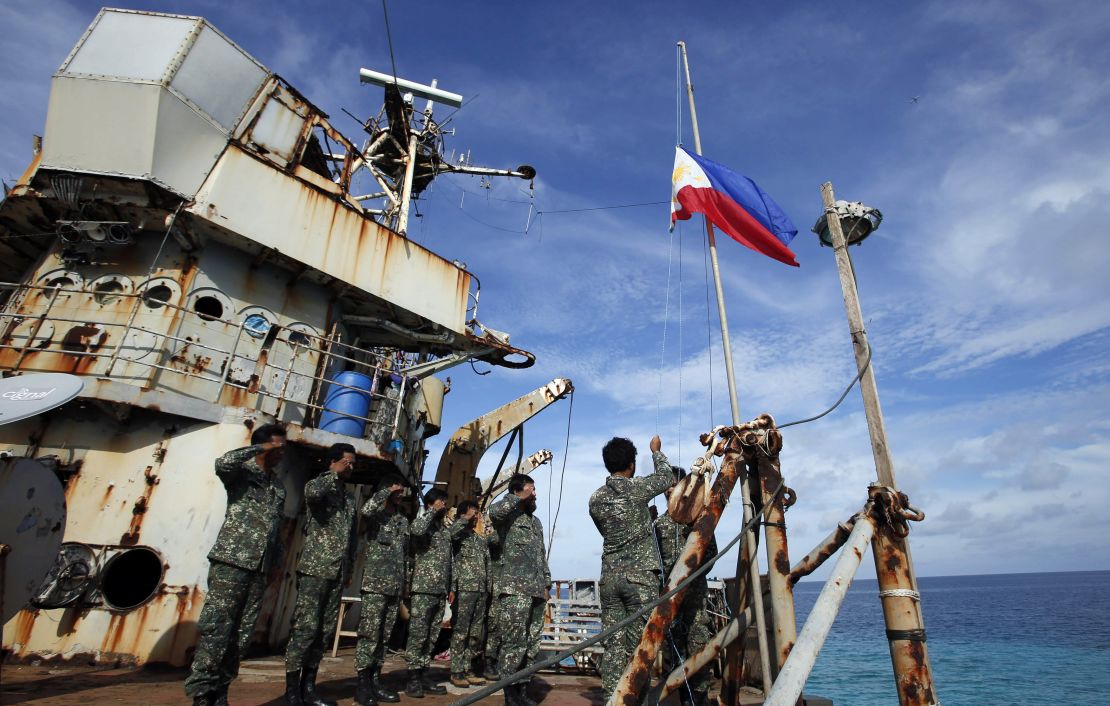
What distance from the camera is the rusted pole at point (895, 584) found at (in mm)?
3439

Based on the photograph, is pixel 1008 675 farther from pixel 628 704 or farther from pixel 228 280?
pixel 228 280

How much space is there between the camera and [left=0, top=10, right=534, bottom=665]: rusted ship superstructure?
20.3 ft

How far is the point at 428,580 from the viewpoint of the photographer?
20.0 ft

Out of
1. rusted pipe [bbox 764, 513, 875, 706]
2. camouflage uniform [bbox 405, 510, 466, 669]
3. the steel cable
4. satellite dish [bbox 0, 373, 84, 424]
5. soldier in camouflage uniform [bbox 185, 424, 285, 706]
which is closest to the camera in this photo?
the steel cable

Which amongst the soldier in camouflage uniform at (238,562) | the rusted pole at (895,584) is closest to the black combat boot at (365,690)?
the soldier in camouflage uniform at (238,562)

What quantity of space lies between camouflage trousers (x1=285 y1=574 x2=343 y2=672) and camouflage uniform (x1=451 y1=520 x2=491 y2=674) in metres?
1.86

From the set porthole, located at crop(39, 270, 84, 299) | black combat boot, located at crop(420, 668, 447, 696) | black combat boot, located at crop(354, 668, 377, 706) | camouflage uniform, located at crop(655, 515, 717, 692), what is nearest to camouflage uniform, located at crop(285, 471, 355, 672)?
black combat boot, located at crop(354, 668, 377, 706)

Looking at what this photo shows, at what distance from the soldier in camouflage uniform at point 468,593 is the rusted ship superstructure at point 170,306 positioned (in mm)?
1931

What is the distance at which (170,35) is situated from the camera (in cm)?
805

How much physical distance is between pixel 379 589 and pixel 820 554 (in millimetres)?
4071

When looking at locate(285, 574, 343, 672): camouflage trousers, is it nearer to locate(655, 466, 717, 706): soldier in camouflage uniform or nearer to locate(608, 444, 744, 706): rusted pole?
locate(608, 444, 744, 706): rusted pole

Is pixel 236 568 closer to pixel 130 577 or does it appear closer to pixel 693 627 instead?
pixel 693 627

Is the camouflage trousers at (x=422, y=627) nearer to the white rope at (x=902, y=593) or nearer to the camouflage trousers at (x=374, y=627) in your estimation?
the camouflage trousers at (x=374, y=627)

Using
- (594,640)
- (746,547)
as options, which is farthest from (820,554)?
(594,640)
